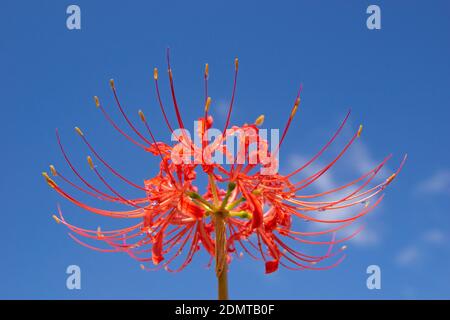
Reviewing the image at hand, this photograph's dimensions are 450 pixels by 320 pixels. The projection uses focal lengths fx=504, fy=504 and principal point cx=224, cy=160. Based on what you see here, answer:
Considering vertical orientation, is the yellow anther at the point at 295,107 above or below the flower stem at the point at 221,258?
above

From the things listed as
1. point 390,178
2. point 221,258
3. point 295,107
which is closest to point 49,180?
point 221,258

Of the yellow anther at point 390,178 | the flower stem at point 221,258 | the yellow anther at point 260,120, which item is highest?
the yellow anther at point 260,120

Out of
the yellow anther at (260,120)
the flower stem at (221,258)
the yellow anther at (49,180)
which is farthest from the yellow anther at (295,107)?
the yellow anther at (49,180)

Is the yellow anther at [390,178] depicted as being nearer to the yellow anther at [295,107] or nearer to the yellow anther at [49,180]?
the yellow anther at [295,107]

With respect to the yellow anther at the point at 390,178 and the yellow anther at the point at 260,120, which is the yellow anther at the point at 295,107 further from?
the yellow anther at the point at 390,178

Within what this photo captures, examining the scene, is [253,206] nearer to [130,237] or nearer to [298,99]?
[298,99]

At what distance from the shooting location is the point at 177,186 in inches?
133

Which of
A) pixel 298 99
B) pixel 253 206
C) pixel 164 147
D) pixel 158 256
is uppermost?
pixel 298 99

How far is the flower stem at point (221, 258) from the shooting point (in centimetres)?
315

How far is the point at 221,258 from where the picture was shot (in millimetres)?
3268

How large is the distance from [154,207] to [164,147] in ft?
1.41

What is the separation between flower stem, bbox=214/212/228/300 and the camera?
10.3 feet

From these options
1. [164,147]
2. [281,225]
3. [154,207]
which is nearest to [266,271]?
[281,225]

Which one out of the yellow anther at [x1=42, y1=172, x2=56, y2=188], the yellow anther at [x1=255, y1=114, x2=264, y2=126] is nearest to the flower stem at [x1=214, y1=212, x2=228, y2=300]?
the yellow anther at [x1=255, y1=114, x2=264, y2=126]
